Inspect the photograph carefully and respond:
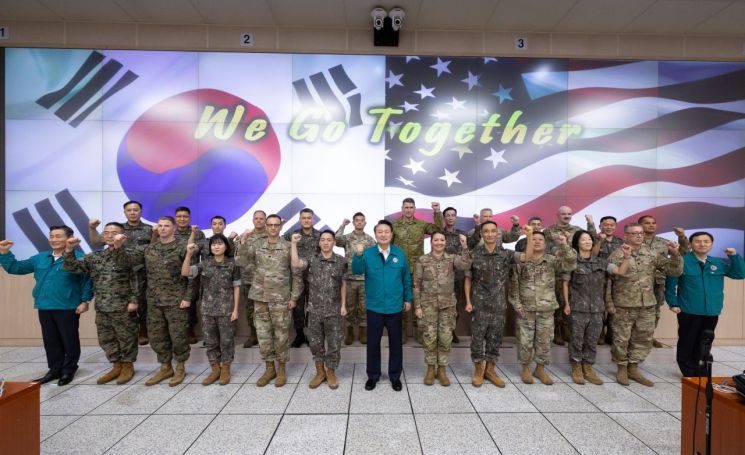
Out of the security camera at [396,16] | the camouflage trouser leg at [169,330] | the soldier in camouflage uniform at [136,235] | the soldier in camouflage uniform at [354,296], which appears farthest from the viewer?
the security camera at [396,16]

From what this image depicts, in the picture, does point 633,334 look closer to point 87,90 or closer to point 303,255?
point 303,255

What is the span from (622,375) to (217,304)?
4903 millimetres

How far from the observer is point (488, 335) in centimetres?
373

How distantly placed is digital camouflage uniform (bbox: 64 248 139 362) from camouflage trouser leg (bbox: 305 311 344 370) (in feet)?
7.15

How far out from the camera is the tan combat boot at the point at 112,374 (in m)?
3.70

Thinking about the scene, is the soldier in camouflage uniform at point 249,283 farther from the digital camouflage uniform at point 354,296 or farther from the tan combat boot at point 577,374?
the tan combat boot at point 577,374

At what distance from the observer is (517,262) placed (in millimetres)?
3781

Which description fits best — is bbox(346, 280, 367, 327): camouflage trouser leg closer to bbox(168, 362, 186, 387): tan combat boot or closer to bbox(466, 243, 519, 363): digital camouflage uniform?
bbox(466, 243, 519, 363): digital camouflage uniform

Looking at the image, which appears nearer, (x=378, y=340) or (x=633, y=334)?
(x=378, y=340)

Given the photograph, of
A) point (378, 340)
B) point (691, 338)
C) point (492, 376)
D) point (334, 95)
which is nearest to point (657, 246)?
point (691, 338)

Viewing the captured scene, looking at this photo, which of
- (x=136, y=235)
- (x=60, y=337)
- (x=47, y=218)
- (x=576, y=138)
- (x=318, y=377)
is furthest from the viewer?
(x=576, y=138)

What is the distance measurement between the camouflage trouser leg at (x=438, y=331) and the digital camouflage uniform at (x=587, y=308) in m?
1.57

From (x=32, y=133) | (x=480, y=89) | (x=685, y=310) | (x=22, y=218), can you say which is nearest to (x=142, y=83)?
(x=32, y=133)

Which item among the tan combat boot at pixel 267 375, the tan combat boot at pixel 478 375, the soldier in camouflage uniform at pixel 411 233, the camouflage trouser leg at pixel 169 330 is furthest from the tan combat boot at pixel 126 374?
the tan combat boot at pixel 478 375
